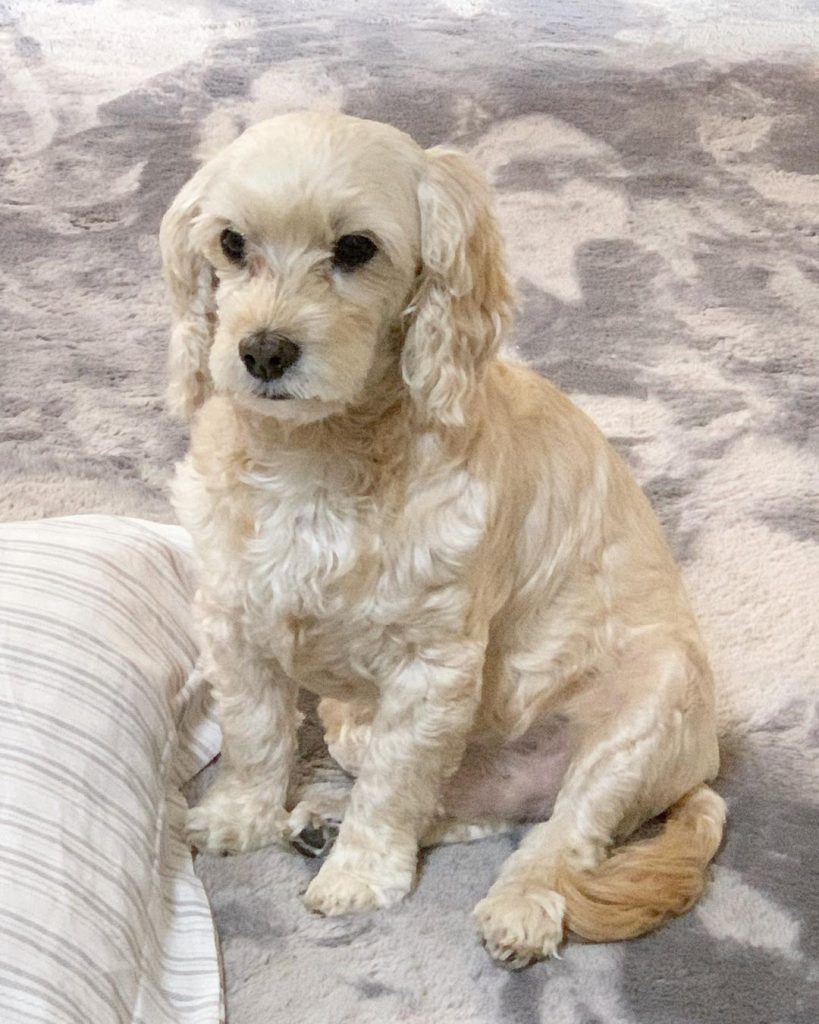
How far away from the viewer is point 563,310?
2.39 meters

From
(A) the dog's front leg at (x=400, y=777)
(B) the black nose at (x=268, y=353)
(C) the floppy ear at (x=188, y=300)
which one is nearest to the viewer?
(B) the black nose at (x=268, y=353)

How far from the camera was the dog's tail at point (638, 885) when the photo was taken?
1.39m

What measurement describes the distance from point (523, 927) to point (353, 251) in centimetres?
71

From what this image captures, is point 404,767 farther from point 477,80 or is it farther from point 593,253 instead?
point 477,80

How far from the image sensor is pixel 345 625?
131cm

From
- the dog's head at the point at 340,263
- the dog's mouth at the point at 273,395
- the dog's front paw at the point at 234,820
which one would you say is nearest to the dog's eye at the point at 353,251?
the dog's head at the point at 340,263

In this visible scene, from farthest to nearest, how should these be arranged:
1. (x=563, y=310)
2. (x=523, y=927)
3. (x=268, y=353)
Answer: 1. (x=563, y=310)
2. (x=523, y=927)
3. (x=268, y=353)

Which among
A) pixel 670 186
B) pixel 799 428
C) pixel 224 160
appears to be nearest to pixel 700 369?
pixel 799 428

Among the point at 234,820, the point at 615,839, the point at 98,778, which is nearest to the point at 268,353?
the point at 98,778

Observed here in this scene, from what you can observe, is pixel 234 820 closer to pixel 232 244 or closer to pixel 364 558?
pixel 364 558

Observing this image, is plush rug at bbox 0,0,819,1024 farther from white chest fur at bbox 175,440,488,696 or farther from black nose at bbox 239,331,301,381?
black nose at bbox 239,331,301,381

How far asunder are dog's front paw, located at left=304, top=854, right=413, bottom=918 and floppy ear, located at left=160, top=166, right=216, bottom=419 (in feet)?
1.73

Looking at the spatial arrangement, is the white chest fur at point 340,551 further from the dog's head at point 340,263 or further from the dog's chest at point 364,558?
the dog's head at point 340,263

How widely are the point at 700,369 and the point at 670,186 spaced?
2.16 feet
